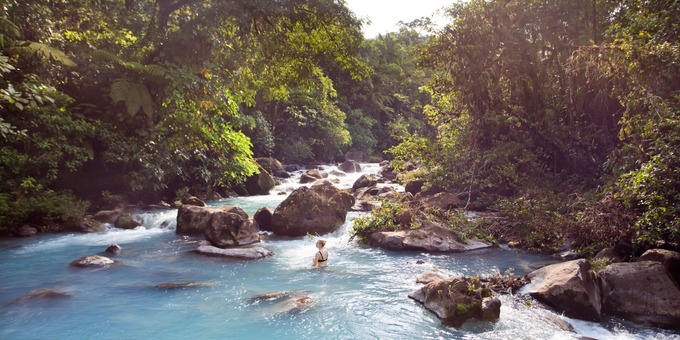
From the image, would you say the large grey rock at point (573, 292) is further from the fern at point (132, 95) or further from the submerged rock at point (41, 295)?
the fern at point (132, 95)

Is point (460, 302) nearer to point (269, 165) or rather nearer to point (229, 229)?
point (229, 229)

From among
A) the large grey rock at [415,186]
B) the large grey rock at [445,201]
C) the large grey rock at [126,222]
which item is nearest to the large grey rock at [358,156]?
the large grey rock at [415,186]

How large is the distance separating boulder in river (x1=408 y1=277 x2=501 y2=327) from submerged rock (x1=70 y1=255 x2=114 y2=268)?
6.05m

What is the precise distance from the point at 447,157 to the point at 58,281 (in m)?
11.1

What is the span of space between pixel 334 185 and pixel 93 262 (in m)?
6.76

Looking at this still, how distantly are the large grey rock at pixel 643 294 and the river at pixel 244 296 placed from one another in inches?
10.6

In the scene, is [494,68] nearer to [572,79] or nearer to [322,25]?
[572,79]

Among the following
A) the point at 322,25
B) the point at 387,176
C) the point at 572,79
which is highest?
the point at 322,25

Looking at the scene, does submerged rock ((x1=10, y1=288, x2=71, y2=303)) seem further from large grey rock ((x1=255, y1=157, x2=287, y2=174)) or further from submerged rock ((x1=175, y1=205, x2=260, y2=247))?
large grey rock ((x1=255, y1=157, x2=287, y2=174))

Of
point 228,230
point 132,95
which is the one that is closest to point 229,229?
point 228,230

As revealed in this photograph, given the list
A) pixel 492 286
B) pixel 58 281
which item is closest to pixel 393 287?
pixel 492 286

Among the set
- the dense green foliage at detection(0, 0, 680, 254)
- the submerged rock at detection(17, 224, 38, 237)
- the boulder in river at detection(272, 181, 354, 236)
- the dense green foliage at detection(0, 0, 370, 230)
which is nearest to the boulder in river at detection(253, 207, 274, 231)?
the boulder in river at detection(272, 181, 354, 236)

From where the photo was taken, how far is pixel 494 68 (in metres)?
13.1

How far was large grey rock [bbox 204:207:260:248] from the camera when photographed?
9.77 m
